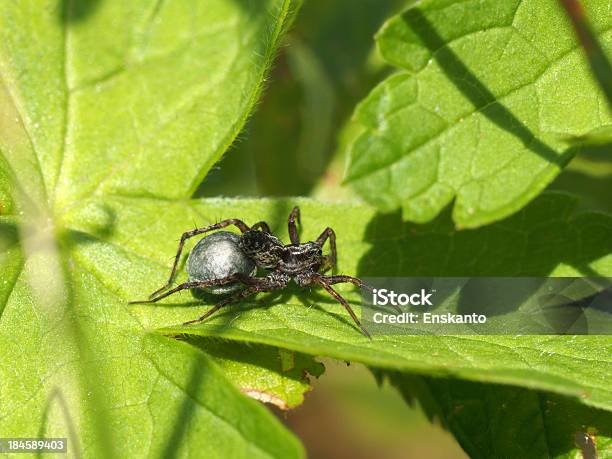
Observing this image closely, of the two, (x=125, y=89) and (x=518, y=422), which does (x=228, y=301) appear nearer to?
(x=125, y=89)

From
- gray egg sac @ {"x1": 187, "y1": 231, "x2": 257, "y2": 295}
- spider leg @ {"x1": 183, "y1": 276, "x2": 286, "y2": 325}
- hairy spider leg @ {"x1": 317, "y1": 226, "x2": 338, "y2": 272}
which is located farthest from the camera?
hairy spider leg @ {"x1": 317, "y1": 226, "x2": 338, "y2": 272}

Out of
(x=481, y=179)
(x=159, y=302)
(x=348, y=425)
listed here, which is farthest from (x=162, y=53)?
(x=348, y=425)

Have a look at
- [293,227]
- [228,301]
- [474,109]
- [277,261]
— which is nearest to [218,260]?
[228,301]

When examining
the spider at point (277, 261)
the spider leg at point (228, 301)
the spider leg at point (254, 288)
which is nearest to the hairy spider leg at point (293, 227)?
the spider at point (277, 261)

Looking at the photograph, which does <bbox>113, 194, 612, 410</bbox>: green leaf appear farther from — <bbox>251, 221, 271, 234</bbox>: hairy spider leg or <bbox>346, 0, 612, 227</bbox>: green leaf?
<bbox>346, 0, 612, 227</bbox>: green leaf

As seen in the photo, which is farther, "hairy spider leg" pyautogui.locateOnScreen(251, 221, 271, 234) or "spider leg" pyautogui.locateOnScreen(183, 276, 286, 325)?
"hairy spider leg" pyautogui.locateOnScreen(251, 221, 271, 234)

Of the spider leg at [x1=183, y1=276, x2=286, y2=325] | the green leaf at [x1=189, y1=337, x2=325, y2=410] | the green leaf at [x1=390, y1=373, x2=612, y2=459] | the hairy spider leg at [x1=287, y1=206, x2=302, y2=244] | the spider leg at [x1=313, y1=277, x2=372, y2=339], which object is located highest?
the hairy spider leg at [x1=287, y1=206, x2=302, y2=244]

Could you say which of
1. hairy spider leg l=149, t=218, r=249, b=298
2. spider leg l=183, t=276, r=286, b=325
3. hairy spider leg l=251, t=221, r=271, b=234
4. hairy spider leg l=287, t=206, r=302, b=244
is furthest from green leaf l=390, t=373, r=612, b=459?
hairy spider leg l=149, t=218, r=249, b=298
